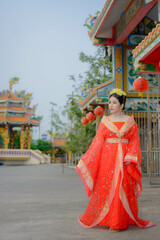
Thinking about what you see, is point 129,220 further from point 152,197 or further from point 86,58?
point 86,58

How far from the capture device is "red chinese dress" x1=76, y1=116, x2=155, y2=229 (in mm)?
2783

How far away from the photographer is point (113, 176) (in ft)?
9.50

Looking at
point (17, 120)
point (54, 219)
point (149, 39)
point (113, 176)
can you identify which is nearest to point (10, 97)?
point (17, 120)

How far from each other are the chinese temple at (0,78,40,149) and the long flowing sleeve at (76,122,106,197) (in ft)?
81.5

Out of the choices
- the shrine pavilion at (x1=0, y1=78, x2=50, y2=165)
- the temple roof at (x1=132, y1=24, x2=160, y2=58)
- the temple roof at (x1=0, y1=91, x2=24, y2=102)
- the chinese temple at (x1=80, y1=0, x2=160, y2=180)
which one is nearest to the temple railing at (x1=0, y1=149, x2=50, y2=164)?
the shrine pavilion at (x1=0, y1=78, x2=50, y2=165)

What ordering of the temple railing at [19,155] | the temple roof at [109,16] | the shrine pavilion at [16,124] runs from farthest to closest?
the shrine pavilion at [16,124] < the temple railing at [19,155] < the temple roof at [109,16]

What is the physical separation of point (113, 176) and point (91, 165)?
0.26m

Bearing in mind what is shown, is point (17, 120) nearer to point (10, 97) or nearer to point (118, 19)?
point (10, 97)

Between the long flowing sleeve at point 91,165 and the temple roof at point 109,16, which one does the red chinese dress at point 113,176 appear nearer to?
the long flowing sleeve at point 91,165

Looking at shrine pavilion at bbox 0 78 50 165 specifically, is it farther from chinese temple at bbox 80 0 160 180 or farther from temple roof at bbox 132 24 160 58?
temple roof at bbox 132 24 160 58

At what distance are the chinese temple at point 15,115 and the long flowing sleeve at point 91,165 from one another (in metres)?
24.8

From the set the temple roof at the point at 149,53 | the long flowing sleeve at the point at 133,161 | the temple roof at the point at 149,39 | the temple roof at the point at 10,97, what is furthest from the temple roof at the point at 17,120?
the long flowing sleeve at the point at 133,161

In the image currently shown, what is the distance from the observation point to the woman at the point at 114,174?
279 centimetres

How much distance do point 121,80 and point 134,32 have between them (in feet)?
5.11
